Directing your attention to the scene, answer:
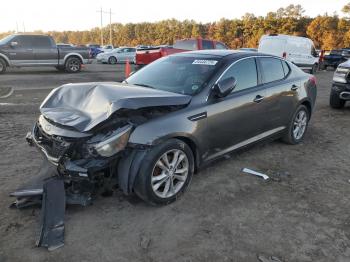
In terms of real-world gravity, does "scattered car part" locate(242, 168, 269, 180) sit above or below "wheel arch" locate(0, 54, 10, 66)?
below

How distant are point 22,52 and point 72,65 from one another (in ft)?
8.17

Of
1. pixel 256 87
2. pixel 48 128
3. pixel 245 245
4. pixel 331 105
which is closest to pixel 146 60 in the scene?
pixel 331 105

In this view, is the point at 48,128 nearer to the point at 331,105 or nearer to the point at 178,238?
the point at 178,238

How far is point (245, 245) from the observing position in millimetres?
3215

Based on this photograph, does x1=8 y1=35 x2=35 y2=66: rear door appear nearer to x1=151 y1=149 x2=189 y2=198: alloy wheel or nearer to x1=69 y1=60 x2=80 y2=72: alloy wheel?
x1=69 y1=60 x2=80 y2=72: alloy wheel

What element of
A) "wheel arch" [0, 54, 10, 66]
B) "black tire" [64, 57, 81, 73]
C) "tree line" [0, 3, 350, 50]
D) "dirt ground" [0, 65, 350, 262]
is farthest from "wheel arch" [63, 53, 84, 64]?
"tree line" [0, 3, 350, 50]

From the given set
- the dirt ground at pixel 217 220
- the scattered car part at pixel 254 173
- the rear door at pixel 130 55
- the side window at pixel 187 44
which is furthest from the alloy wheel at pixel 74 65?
the scattered car part at pixel 254 173

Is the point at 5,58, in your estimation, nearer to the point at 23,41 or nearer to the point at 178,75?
the point at 23,41

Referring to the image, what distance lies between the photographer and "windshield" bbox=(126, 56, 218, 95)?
4.43m

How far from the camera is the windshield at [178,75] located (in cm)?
443

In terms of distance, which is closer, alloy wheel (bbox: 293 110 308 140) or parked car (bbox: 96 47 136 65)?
alloy wheel (bbox: 293 110 308 140)

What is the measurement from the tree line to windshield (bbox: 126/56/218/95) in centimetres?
5260

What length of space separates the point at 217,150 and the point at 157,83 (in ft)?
3.87

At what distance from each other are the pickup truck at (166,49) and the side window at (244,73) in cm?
1042
